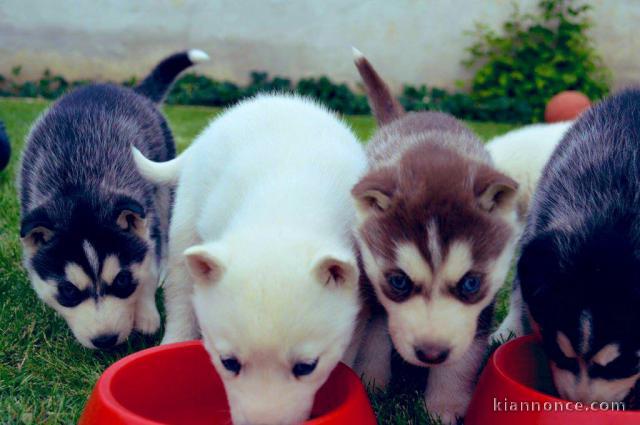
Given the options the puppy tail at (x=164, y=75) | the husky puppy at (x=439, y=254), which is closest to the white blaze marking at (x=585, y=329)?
the husky puppy at (x=439, y=254)

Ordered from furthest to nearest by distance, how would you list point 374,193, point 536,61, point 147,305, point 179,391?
point 536,61 → point 147,305 → point 179,391 → point 374,193

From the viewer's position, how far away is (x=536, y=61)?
1255cm

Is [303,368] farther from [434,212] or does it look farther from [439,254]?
[434,212]

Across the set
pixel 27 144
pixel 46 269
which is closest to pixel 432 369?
pixel 46 269

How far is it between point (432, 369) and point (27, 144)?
317 centimetres

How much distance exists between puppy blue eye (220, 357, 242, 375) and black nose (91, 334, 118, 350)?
50.1 inches

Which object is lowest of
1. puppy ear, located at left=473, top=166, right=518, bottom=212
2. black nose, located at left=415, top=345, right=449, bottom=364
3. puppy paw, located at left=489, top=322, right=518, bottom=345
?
puppy paw, located at left=489, top=322, right=518, bottom=345

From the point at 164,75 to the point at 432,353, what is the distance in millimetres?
4181

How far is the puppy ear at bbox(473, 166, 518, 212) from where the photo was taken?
2877 millimetres

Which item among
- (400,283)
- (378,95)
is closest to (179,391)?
(400,283)

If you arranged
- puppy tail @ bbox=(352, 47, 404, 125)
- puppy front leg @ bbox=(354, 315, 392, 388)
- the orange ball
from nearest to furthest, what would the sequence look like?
puppy front leg @ bbox=(354, 315, 392, 388), puppy tail @ bbox=(352, 47, 404, 125), the orange ball

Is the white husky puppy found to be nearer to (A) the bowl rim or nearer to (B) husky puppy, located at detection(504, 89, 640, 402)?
(A) the bowl rim

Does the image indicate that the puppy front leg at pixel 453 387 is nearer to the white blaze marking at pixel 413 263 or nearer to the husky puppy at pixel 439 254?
the husky puppy at pixel 439 254

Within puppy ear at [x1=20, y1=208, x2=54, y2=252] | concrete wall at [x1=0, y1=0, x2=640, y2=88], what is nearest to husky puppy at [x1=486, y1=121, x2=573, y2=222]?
puppy ear at [x1=20, y1=208, x2=54, y2=252]
